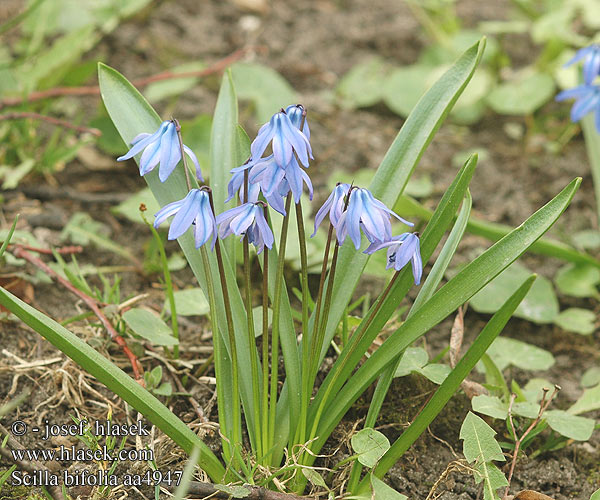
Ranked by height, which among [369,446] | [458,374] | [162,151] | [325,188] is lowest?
[369,446]

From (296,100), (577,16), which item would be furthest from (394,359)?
(577,16)

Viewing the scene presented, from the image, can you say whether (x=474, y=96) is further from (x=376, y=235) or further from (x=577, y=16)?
(x=376, y=235)

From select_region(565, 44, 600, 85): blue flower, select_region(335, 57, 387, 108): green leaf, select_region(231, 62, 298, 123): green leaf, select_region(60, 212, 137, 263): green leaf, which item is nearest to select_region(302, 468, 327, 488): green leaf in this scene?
select_region(60, 212, 137, 263): green leaf

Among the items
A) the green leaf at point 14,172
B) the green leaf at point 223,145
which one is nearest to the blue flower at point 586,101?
the green leaf at point 223,145

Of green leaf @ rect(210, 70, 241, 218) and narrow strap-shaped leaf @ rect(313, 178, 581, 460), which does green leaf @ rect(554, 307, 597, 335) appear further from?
green leaf @ rect(210, 70, 241, 218)

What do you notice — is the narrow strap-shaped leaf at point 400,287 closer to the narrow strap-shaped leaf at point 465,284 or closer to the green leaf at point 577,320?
the narrow strap-shaped leaf at point 465,284

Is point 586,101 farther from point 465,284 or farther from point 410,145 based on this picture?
point 465,284

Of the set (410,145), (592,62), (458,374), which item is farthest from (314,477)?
(592,62)
